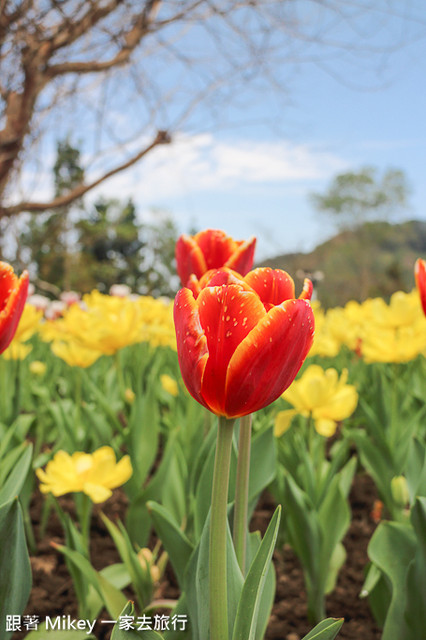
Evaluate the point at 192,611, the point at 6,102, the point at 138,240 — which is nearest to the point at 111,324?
the point at 192,611

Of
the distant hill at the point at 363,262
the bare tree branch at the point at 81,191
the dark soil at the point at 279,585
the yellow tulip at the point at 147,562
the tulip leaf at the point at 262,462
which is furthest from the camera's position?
the distant hill at the point at 363,262

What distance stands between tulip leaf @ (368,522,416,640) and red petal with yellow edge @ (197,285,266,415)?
0.52m

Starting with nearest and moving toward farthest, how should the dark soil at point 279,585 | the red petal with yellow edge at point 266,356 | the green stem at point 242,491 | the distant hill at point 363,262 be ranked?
the red petal with yellow edge at point 266,356 → the green stem at point 242,491 → the dark soil at point 279,585 → the distant hill at point 363,262

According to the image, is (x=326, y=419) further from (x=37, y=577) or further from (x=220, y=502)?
(x=220, y=502)

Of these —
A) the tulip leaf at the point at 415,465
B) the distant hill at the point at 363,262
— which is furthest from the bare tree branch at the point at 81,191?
the distant hill at the point at 363,262

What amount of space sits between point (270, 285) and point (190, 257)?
1.33 feet

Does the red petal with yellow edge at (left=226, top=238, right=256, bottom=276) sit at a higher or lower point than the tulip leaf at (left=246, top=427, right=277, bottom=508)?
higher

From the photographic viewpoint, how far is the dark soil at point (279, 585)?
1173 mm

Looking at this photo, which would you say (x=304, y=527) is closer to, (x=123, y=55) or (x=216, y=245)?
(x=216, y=245)

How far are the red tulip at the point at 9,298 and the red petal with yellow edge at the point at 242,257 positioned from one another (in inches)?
12.1

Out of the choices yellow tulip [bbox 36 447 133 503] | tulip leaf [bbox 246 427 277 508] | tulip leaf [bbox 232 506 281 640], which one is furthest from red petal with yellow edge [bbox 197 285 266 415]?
yellow tulip [bbox 36 447 133 503]

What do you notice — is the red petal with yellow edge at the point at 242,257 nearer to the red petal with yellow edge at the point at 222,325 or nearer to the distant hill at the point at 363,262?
the red petal with yellow edge at the point at 222,325

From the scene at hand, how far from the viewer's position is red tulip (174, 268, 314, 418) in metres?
0.47

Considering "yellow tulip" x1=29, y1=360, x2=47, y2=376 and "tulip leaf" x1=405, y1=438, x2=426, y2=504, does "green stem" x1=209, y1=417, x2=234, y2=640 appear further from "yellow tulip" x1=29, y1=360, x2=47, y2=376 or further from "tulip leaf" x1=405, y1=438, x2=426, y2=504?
"yellow tulip" x1=29, y1=360, x2=47, y2=376
